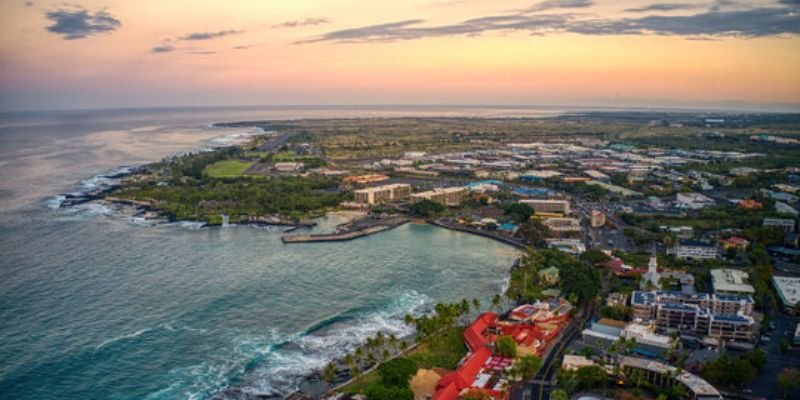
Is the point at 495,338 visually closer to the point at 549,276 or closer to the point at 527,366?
the point at 527,366

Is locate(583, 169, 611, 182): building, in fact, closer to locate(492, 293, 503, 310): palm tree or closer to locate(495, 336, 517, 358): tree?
locate(492, 293, 503, 310): palm tree

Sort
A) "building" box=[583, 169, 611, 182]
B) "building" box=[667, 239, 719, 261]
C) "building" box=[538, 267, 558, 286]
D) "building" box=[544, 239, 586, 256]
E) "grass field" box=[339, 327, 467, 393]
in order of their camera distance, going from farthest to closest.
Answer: "building" box=[583, 169, 611, 182] < "building" box=[544, 239, 586, 256] < "building" box=[667, 239, 719, 261] < "building" box=[538, 267, 558, 286] < "grass field" box=[339, 327, 467, 393]

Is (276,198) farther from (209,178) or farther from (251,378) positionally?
(251,378)

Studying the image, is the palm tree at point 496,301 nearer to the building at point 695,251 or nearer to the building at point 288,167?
the building at point 695,251

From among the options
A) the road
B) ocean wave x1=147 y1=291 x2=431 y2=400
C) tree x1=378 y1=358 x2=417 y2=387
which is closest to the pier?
ocean wave x1=147 y1=291 x2=431 y2=400

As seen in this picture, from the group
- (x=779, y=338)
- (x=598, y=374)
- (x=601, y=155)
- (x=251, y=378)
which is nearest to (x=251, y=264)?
(x=251, y=378)

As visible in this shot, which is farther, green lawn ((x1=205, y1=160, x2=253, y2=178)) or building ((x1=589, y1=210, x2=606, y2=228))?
green lawn ((x1=205, y1=160, x2=253, y2=178))

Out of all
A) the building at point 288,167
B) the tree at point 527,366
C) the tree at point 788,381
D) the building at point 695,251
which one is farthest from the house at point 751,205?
the building at point 288,167
